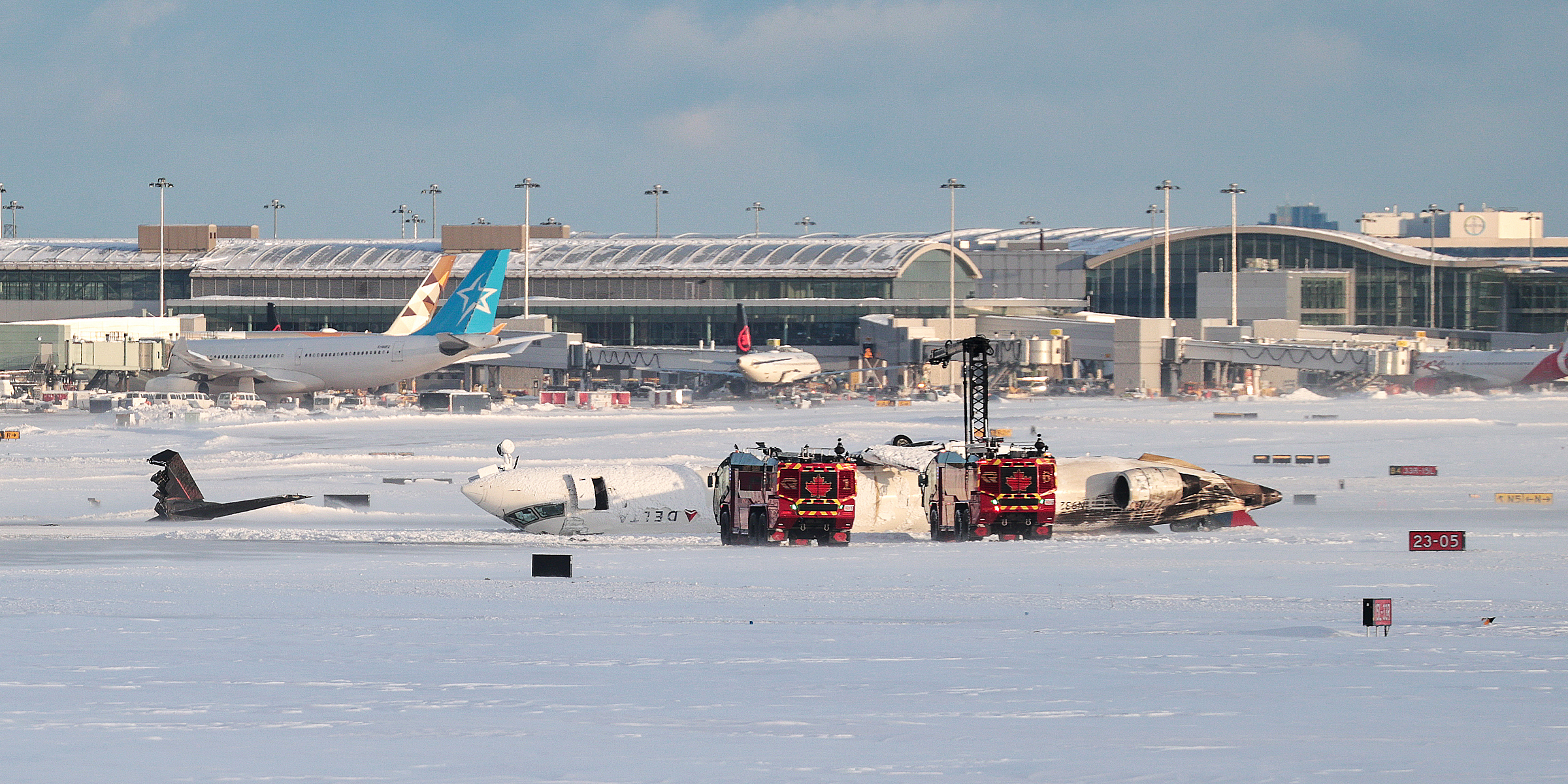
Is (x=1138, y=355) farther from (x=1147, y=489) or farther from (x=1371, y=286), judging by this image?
(x=1147, y=489)

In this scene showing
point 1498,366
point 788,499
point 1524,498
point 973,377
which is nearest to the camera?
point 788,499

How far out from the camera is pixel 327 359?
9669 cm

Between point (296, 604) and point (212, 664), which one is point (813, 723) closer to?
point (212, 664)

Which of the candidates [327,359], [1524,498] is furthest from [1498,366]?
[327,359]

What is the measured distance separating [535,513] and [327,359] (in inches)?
2414

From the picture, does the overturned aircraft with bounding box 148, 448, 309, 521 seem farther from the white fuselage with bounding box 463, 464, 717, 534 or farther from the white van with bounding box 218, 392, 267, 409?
the white van with bounding box 218, 392, 267, 409

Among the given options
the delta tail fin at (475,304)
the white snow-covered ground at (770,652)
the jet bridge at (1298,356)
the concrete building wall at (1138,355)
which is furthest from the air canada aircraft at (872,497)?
the concrete building wall at (1138,355)

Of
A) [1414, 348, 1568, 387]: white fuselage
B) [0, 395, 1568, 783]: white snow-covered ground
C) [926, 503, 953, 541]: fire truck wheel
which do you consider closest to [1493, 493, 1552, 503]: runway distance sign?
[0, 395, 1568, 783]: white snow-covered ground

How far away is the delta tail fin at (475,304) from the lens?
Answer: 97.8 meters

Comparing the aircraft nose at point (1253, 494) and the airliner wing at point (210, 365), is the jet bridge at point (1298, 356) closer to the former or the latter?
the airliner wing at point (210, 365)

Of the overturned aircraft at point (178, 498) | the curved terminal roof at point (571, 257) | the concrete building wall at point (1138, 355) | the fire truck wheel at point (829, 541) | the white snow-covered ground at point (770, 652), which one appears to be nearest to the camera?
the white snow-covered ground at point (770, 652)

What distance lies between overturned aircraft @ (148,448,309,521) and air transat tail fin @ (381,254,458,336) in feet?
204

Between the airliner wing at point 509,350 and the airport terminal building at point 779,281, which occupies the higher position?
the airport terminal building at point 779,281

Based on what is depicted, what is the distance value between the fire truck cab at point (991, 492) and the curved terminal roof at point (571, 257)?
104 m
